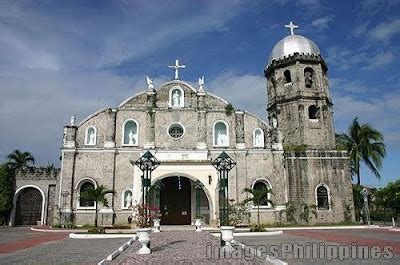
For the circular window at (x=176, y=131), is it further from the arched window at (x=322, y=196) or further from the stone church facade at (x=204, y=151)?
the arched window at (x=322, y=196)

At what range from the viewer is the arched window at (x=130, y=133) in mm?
26547

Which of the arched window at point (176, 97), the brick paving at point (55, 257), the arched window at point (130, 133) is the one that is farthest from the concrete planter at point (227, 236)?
the arched window at point (176, 97)

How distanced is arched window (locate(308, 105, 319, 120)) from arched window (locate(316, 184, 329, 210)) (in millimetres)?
5637

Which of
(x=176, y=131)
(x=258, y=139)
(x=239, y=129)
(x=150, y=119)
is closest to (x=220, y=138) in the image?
(x=239, y=129)

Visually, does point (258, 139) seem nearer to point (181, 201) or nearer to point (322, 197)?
point (322, 197)

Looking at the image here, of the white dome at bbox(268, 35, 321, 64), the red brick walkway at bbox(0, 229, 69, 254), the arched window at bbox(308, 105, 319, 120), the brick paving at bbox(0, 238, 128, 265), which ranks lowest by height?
the red brick walkway at bbox(0, 229, 69, 254)

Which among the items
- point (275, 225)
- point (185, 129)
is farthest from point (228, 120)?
point (275, 225)

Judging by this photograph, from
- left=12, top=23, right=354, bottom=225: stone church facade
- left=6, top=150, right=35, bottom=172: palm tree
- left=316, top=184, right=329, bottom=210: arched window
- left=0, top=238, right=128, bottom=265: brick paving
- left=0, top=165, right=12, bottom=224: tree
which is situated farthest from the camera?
left=6, top=150, right=35, bottom=172: palm tree

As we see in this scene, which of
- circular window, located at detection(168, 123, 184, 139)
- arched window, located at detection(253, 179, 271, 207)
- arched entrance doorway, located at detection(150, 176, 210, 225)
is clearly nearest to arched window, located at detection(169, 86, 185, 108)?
circular window, located at detection(168, 123, 184, 139)

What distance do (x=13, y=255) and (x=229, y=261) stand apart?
23.1ft

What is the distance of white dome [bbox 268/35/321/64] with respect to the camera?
2927cm

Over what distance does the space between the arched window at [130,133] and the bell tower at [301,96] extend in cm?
1116

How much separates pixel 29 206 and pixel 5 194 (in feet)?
8.29

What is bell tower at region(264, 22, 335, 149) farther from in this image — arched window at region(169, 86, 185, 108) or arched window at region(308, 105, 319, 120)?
arched window at region(169, 86, 185, 108)
